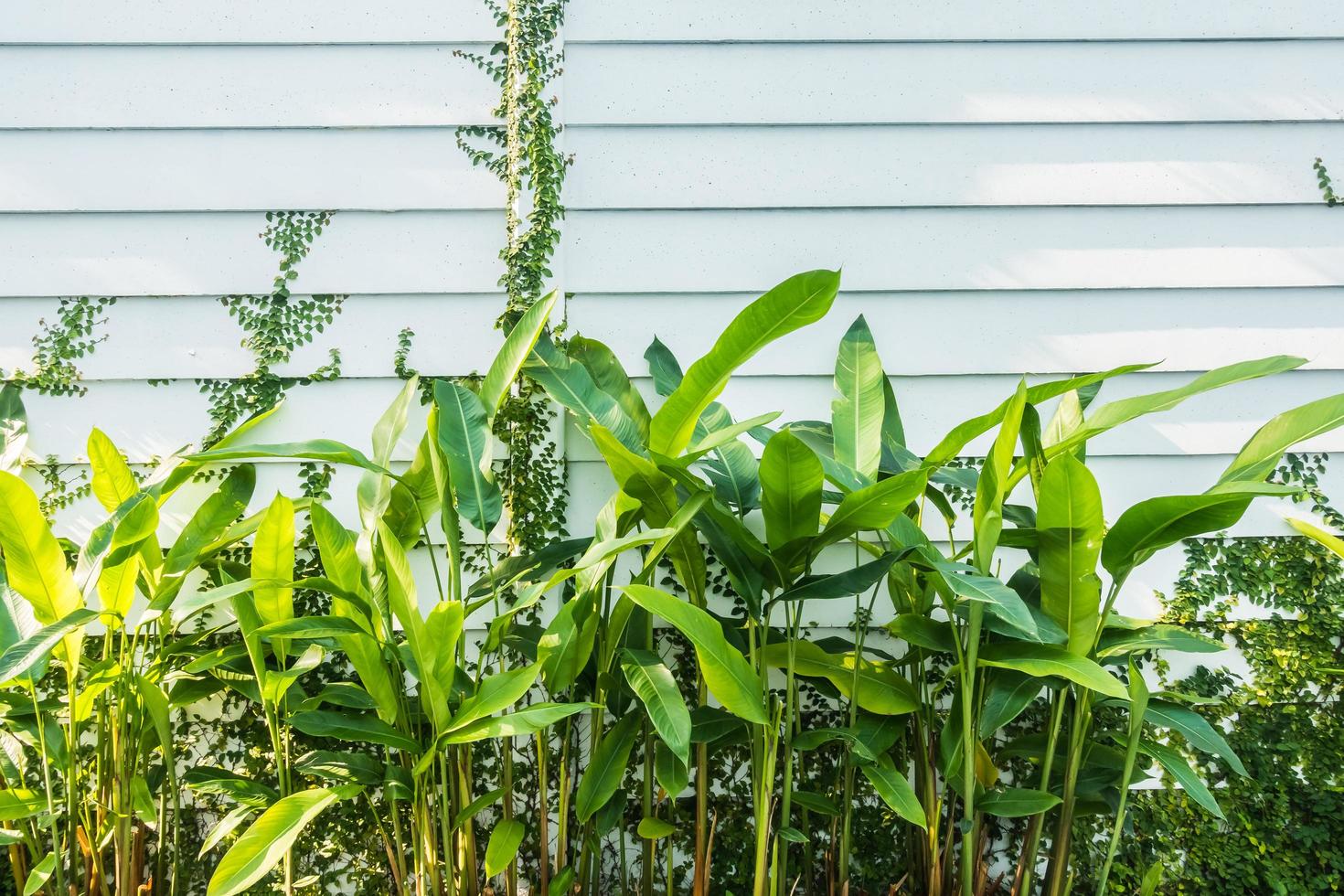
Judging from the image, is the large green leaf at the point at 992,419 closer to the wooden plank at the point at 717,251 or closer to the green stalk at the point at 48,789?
the wooden plank at the point at 717,251

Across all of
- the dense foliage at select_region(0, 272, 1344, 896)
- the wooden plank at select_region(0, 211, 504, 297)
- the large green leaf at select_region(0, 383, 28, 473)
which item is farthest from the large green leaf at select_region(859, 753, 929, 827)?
the large green leaf at select_region(0, 383, 28, 473)

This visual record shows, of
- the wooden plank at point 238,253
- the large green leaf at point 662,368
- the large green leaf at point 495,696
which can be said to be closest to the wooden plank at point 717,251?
the wooden plank at point 238,253

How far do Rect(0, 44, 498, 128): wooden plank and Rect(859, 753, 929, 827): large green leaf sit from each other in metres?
1.68

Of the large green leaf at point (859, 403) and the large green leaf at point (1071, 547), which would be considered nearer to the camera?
the large green leaf at point (1071, 547)

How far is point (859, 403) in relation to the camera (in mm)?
1738

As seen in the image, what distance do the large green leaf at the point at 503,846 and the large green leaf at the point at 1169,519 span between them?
47.1 inches

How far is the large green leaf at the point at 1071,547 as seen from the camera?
4.52 feet

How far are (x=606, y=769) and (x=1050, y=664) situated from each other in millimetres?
826

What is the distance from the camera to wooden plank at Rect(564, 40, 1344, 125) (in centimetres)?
197

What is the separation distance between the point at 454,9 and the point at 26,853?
2157 mm

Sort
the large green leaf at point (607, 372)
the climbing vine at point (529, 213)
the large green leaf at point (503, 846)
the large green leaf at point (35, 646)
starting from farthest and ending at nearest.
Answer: the climbing vine at point (529, 213)
the large green leaf at point (607, 372)
the large green leaf at point (503, 846)
the large green leaf at point (35, 646)

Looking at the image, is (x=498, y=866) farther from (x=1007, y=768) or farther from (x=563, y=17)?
(x=563, y=17)

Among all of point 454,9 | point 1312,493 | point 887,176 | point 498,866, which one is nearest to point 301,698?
point 498,866

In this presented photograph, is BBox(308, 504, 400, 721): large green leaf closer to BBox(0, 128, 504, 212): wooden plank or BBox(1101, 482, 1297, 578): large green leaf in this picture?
BBox(0, 128, 504, 212): wooden plank
